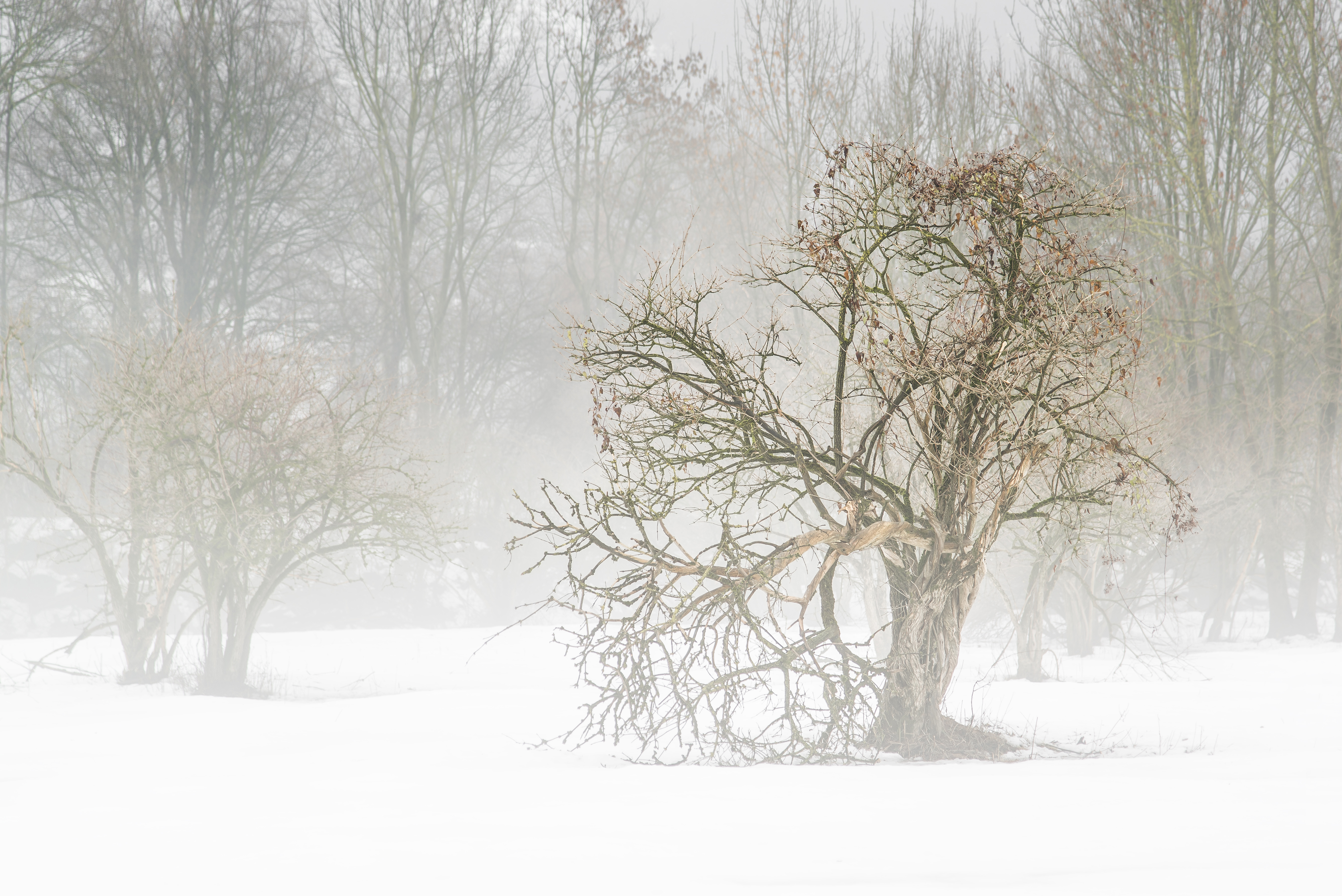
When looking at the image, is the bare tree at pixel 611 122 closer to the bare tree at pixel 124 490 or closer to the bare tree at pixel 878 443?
the bare tree at pixel 124 490

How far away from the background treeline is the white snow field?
4.12 m

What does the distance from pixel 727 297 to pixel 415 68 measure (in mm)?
9914

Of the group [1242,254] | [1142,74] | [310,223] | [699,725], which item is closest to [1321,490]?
[1242,254]

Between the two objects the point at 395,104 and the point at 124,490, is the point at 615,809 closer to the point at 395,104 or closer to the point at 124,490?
the point at 124,490

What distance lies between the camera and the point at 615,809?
17.7ft

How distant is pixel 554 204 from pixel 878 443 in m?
23.1

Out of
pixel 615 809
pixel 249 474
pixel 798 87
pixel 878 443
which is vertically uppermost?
pixel 798 87

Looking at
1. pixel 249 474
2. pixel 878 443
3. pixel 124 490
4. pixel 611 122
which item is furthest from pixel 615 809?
pixel 611 122

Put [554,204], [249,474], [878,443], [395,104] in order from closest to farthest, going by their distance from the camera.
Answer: [878,443] < [249,474] < [395,104] < [554,204]

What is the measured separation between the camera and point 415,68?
2473 centimetres

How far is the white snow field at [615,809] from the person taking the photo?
13.2 ft

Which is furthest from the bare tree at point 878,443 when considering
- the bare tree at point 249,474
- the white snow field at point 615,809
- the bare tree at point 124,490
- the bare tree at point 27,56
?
the bare tree at point 27,56

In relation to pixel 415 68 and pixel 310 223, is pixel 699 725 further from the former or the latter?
pixel 415 68

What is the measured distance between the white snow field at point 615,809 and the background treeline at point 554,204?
4122 mm
